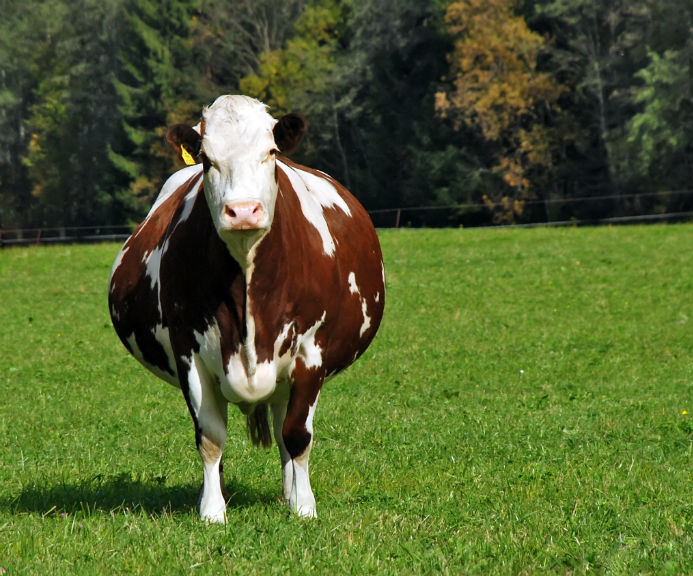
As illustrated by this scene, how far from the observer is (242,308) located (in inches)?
235

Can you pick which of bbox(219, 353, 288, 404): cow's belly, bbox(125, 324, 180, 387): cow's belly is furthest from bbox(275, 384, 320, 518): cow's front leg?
bbox(125, 324, 180, 387): cow's belly

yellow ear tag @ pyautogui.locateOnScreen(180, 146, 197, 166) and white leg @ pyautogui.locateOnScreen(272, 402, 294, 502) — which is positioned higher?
yellow ear tag @ pyautogui.locateOnScreen(180, 146, 197, 166)

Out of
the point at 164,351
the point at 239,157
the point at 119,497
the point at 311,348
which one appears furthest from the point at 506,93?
the point at 239,157

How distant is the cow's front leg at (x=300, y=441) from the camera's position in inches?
248

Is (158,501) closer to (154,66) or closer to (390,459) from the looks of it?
(390,459)

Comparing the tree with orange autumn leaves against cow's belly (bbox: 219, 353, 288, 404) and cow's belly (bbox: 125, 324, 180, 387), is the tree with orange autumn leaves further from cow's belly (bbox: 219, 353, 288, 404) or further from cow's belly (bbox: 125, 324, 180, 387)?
cow's belly (bbox: 219, 353, 288, 404)

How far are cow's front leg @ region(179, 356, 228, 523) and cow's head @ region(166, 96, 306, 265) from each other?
0.84 m

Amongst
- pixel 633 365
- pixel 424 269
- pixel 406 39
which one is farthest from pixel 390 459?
pixel 406 39

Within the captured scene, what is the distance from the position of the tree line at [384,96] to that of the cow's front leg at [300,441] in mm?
34151

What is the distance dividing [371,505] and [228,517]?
991 millimetres

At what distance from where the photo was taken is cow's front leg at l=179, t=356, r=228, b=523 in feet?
20.3

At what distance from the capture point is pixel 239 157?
550 centimetres

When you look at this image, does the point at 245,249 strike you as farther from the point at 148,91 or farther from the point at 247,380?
the point at 148,91

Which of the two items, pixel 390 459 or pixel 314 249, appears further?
pixel 390 459
